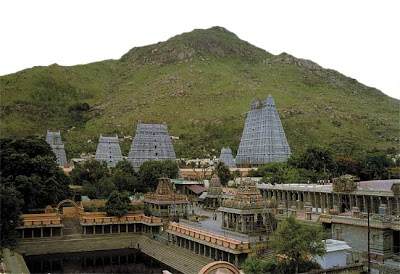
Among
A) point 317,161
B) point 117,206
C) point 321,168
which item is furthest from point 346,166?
point 117,206

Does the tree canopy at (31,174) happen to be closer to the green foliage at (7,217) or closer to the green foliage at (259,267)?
the green foliage at (7,217)

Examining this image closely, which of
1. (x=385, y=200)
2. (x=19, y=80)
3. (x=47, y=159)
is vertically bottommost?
(x=385, y=200)

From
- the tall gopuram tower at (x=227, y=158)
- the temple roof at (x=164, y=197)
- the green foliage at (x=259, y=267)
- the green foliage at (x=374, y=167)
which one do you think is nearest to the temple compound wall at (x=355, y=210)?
the green foliage at (x=259, y=267)

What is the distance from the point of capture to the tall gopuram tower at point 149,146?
288 feet

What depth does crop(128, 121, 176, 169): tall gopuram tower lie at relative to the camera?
288 feet

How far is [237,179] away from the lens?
75.2 meters

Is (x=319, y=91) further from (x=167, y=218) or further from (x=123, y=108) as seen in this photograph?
(x=167, y=218)

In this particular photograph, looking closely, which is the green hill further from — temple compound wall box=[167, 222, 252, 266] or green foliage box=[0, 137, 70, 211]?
temple compound wall box=[167, 222, 252, 266]

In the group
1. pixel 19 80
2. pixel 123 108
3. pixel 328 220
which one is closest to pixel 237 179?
pixel 328 220

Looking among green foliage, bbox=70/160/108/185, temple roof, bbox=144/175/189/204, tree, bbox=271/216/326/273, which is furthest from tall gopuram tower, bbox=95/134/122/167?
tree, bbox=271/216/326/273

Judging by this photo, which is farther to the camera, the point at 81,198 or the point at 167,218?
the point at 81,198

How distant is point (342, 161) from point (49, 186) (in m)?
46.5

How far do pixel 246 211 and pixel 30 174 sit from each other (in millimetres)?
26730

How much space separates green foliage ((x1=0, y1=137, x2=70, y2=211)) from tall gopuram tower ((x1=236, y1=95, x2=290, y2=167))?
44654 mm
